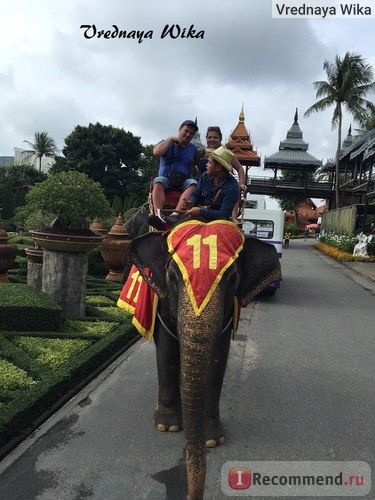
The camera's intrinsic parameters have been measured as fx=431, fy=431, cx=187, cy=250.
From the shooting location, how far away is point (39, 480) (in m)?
2.91

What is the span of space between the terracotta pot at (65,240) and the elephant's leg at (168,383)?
3.35 m

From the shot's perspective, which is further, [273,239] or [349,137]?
[349,137]

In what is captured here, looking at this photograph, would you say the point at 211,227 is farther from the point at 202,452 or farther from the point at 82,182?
the point at 82,182

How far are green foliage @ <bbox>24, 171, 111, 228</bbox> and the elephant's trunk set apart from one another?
15.6ft

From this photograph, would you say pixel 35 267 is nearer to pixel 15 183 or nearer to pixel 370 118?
pixel 370 118

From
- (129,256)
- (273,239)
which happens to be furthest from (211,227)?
(273,239)

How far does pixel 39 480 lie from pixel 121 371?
7.00 feet

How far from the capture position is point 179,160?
4.54 metres

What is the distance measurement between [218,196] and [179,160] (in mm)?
1231

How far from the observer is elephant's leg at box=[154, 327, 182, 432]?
3508 millimetres

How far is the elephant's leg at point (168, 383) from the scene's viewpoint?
3.51 meters

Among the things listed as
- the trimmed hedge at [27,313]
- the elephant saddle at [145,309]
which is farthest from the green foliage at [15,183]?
the elephant saddle at [145,309]

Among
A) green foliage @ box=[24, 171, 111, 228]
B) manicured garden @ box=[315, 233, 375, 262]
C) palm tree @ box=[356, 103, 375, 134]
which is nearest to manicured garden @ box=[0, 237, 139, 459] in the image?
green foliage @ box=[24, 171, 111, 228]

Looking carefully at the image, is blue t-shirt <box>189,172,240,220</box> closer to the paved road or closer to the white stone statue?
the paved road
